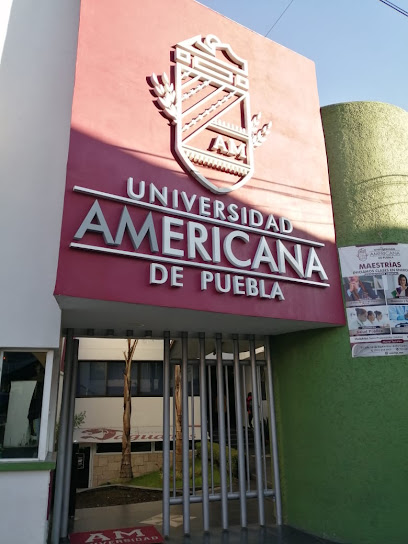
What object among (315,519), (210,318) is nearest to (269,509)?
(315,519)

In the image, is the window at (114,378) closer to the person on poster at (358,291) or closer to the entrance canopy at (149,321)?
the entrance canopy at (149,321)

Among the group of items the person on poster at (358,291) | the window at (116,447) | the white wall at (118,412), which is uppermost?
the person on poster at (358,291)

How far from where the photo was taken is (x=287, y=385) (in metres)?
8.00

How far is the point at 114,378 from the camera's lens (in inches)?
635

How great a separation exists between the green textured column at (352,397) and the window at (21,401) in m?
4.45

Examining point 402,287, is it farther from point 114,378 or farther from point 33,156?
point 114,378

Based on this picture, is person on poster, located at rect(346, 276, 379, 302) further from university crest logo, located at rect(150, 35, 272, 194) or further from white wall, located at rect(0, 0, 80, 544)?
white wall, located at rect(0, 0, 80, 544)

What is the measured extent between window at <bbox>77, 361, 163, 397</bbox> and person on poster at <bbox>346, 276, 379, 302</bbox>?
35.3 feet

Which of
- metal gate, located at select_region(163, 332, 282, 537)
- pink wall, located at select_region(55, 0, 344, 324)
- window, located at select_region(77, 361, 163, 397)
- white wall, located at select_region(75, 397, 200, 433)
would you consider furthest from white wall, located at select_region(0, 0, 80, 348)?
window, located at select_region(77, 361, 163, 397)

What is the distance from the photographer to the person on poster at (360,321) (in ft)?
23.1

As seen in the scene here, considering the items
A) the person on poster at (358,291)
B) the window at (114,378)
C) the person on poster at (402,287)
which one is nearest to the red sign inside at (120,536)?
the person on poster at (358,291)

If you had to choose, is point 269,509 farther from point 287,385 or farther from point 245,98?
point 245,98

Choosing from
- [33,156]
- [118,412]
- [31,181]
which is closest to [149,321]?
[31,181]

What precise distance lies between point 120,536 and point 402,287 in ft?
19.8
